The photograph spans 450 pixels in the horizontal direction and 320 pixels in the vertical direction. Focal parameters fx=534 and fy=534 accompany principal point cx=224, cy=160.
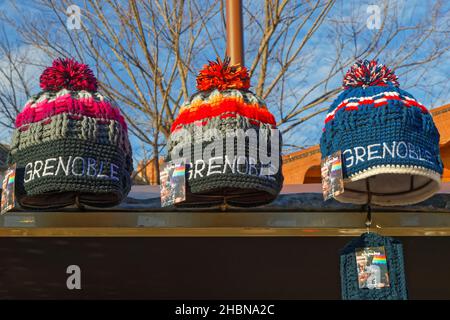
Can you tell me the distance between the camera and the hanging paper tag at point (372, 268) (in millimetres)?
1629

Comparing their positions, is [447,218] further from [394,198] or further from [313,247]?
[313,247]

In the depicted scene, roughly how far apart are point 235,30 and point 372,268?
4.24 feet

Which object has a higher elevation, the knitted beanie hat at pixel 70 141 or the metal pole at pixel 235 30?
the metal pole at pixel 235 30

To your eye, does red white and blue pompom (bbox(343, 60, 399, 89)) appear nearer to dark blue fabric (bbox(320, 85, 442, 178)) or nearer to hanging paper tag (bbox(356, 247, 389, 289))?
dark blue fabric (bbox(320, 85, 442, 178))

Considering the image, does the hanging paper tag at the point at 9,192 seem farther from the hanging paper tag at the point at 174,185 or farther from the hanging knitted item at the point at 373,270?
the hanging knitted item at the point at 373,270

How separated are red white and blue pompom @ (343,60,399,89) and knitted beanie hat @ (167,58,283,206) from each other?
1.00ft

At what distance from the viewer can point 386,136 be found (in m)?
1.55

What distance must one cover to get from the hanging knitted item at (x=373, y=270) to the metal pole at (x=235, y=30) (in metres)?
1.08

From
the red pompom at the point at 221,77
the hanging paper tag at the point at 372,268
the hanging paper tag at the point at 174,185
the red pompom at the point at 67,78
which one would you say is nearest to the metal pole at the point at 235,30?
the red pompom at the point at 221,77

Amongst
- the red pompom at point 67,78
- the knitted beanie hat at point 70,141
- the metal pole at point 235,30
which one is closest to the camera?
the knitted beanie hat at point 70,141

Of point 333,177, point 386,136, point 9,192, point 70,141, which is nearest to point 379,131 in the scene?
point 386,136

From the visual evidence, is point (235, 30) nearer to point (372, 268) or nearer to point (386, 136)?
point (386, 136)

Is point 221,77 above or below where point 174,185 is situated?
above

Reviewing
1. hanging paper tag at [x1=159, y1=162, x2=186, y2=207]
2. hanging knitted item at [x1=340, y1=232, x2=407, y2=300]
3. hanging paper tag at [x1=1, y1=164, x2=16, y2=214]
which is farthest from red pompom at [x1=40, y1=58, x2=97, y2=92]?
hanging knitted item at [x1=340, y1=232, x2=407, y2=300]
